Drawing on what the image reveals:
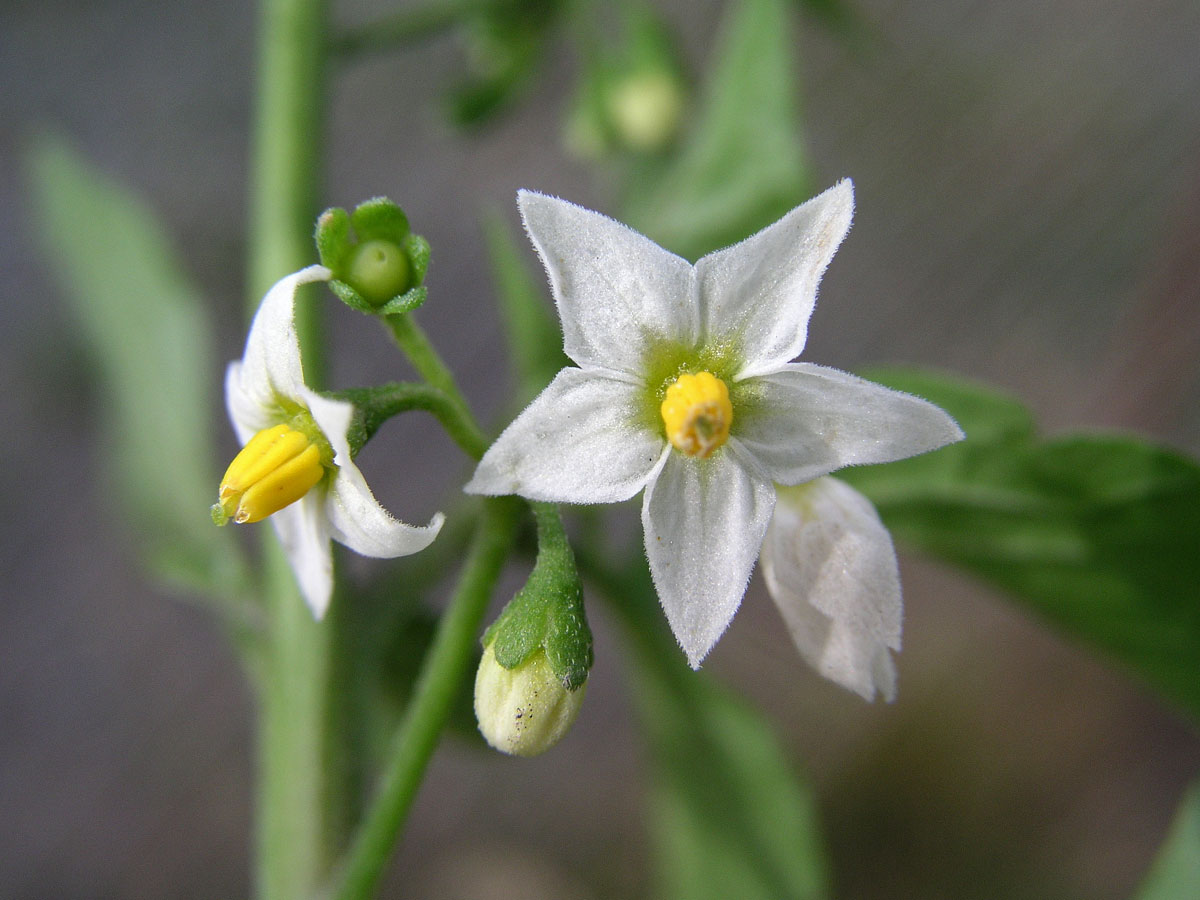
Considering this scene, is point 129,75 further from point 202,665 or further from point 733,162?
point 733,162

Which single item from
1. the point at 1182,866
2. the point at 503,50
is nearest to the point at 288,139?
the point at 503,50

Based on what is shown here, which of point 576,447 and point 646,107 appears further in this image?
point 646,107

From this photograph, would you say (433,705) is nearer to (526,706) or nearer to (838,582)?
(526,706)

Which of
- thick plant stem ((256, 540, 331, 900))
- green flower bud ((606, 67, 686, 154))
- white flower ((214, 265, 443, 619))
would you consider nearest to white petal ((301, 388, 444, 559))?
white flower ((214, 265, 443, 619))

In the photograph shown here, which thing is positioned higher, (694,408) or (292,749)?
(694,408)

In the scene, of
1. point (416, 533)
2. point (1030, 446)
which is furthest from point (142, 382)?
point (1030, 446)

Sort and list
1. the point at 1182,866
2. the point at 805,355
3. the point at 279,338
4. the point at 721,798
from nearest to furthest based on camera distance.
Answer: the point at 279,338
the point at 1182,866
the point at 721,798
the point at 805,355
